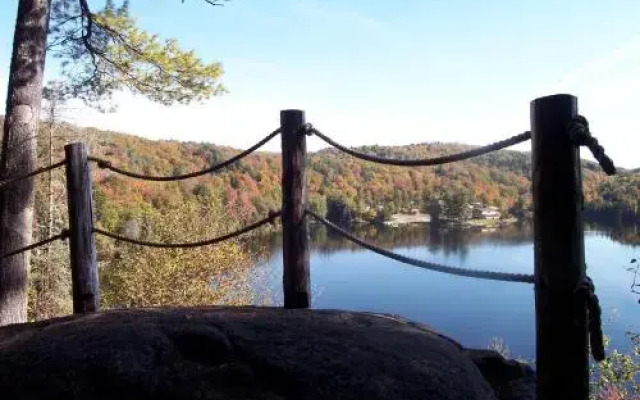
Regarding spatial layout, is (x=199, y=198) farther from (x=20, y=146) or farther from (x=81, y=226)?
(x=81, y=226)

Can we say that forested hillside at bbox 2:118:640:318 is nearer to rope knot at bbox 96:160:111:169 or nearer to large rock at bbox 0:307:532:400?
large rock at bbox 0:307:532:400

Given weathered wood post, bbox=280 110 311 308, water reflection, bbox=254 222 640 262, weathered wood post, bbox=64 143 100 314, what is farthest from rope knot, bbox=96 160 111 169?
water reflection, bbox=254 222 640 262

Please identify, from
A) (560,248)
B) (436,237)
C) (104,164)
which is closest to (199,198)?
(104,164)

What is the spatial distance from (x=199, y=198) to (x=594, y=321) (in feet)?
101

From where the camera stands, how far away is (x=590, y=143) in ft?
5.35

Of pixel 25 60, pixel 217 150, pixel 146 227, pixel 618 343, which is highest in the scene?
pixel 217 150

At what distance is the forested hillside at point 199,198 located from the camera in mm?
16375

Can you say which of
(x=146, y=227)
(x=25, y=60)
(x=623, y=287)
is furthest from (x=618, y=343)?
(x=25, y=60)

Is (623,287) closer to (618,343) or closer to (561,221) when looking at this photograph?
(618,343)

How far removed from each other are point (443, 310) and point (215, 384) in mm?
31430

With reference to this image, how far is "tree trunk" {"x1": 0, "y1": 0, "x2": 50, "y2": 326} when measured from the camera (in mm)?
4930

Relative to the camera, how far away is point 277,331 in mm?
2289

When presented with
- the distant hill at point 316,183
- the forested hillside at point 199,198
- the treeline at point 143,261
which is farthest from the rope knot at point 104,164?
the distant hill at point 316,183

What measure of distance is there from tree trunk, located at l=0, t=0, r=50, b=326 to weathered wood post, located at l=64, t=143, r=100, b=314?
157cm
